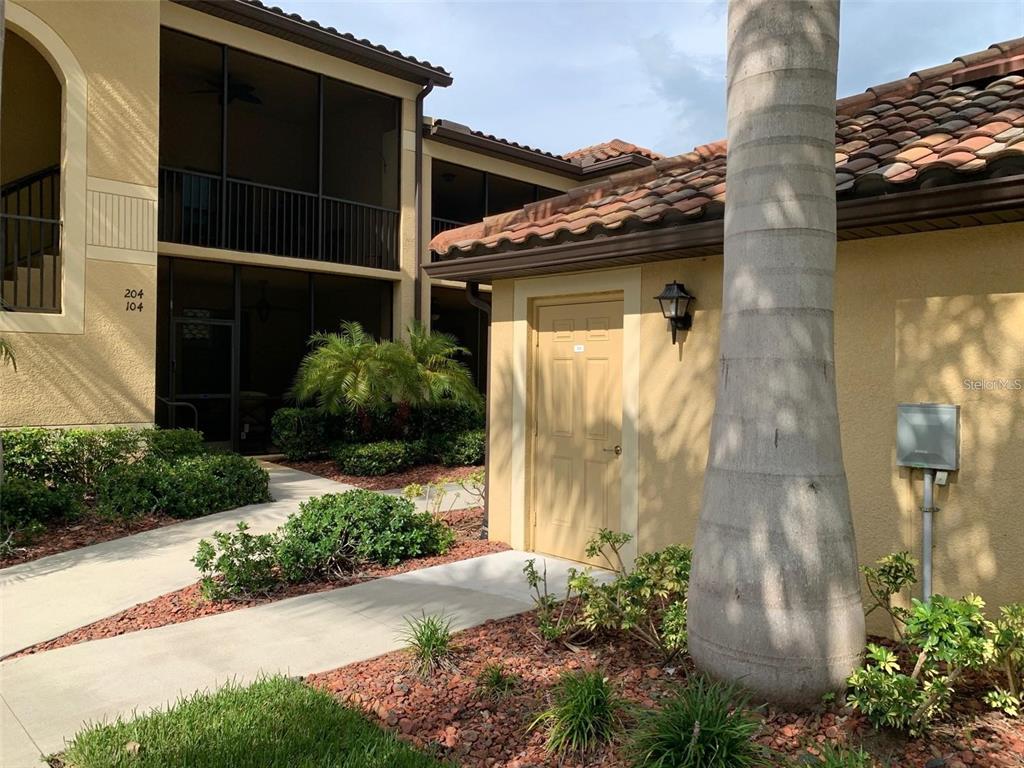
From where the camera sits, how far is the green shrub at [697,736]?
280 cm

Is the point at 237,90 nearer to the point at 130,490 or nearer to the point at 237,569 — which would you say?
the point at 130,490

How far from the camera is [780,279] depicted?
131 inches

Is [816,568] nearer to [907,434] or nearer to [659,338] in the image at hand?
[907,434]

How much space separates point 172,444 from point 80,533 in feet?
8.55

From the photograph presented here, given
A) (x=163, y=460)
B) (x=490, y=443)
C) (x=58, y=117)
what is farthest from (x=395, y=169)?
(x=490, y=443)

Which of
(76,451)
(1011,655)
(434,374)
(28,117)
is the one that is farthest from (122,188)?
(1011,655)

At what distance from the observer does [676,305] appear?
560 centimetres

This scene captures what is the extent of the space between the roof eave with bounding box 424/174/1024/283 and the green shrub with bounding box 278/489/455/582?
2.41 meters

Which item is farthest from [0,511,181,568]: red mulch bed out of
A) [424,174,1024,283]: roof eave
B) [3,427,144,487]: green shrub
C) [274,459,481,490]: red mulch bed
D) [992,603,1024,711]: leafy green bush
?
[992,603,1024,711]: leafy green bush

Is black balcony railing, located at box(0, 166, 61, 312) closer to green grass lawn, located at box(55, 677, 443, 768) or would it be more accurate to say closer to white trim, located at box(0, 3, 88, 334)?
white trim, located at box(0, 3, 88, 334)

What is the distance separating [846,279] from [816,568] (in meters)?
2.40

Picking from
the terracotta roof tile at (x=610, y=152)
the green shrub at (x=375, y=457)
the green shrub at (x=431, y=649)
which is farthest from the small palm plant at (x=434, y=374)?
the terracotta roof tile at (x=610, y=152)

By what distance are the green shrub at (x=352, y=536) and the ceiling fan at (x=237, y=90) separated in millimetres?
Result: 11225

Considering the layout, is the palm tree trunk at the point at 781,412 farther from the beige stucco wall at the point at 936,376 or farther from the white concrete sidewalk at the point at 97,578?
the white concrete sidewalk at the point at 97,578
